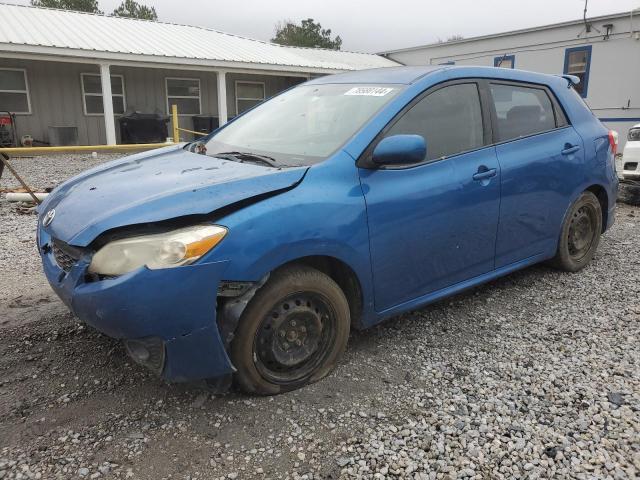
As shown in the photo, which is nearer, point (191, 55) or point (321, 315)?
point (321, 315)

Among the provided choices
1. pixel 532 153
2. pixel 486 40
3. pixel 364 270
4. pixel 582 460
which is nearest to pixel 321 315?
pixel 364 270

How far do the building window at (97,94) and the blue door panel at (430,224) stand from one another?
51.2 feet

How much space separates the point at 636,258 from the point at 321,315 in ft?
12.9

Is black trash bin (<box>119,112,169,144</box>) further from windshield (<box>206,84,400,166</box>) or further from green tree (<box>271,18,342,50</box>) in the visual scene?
green tree (<box>271,18,342,50</box>)

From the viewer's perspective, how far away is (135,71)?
17.1 meters

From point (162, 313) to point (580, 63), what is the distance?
58.9 ft

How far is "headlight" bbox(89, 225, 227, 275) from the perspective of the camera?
7.54 feet

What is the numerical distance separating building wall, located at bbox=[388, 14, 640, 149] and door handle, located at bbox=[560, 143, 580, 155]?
45.3 feet

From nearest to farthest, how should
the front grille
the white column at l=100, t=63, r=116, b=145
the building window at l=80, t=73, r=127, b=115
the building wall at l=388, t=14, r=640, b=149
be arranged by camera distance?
the front grille → the white column at l=100, t=63, r=116, b=145 → the building wall at l=388, t=14, r=640, b=149 → the building window at l=80, t=73, r=127, b=115

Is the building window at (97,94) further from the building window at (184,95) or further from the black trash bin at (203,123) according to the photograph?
the black trash bin at (203,123)

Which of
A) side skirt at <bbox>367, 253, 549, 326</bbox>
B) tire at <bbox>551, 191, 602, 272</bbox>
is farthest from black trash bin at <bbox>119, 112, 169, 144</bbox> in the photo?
side skirt at <bbox>367, 253, 549, 326</bbox>

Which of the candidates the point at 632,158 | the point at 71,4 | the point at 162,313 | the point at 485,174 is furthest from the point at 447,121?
the point at 71,4

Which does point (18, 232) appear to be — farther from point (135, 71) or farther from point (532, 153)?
point (135, 71)

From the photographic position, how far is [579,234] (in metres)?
4.62
